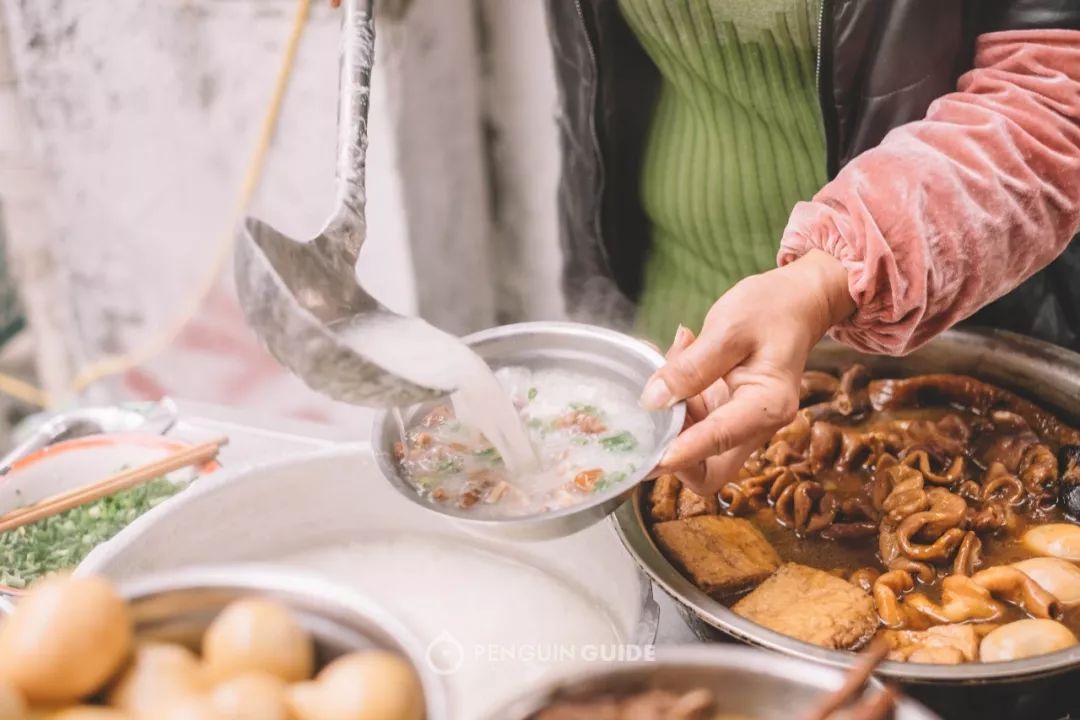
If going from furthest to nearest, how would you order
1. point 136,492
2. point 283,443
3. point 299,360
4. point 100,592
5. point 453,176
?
point 453,176 < point 283,443 < point 136,492 < point 299,360 < point 100,592

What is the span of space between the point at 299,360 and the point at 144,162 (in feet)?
7.89

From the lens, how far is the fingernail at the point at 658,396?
122 centimetres

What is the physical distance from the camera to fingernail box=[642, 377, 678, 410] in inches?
48.0

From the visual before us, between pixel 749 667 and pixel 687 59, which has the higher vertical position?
pixel 687 59

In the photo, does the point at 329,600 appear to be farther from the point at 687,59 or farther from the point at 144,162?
the point at 144,162

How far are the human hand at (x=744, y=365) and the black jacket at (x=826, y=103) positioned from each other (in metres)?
0.34

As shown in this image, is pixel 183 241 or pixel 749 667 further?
pixel 183 241

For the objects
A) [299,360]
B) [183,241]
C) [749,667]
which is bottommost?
[183,241]

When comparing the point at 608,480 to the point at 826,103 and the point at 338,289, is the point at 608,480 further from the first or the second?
the point at 826,103

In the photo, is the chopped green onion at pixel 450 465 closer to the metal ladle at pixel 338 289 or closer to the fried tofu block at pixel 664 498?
the metal ladle at pixel 338 289

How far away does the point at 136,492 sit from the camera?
1630mm

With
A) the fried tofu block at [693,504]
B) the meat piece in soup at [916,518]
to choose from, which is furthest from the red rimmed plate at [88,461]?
the meat piece in soup at [916,518]

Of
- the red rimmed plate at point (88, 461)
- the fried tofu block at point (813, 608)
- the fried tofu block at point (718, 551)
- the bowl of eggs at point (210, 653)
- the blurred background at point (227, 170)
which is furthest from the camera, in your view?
the blurred background at point (227, 170)

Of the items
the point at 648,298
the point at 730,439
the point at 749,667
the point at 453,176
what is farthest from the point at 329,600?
the point at 453,176
